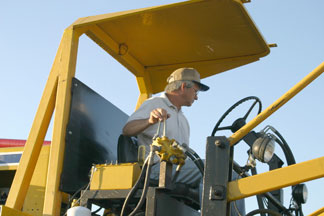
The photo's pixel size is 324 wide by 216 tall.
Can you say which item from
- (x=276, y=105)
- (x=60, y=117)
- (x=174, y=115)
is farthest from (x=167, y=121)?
(x=276, y=105)

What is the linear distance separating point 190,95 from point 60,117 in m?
1.09

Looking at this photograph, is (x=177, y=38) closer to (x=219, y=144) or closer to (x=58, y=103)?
(x=58, y=103)

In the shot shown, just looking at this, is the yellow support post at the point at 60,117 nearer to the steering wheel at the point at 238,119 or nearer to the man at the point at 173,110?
the man at the point at 173,110

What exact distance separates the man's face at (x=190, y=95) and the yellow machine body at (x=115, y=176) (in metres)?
1.24

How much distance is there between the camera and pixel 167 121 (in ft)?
13.8

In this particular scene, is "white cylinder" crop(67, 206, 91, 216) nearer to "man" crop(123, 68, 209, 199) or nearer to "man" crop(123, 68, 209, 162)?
"man" crop(123, 68, 209, 199)

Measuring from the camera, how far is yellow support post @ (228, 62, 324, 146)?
2.74 metres

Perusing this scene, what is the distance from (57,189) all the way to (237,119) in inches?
51.9

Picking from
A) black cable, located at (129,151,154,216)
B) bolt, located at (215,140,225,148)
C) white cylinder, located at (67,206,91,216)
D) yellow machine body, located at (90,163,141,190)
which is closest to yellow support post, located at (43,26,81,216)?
yellow machine body, located at (90,163,141,190)

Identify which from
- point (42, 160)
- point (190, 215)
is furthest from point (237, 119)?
point (42, 160)

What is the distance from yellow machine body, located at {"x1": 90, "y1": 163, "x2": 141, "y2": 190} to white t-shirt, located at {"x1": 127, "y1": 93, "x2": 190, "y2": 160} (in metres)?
0.69

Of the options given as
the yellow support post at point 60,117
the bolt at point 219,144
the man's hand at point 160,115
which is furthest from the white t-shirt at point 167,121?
the bolt at point 219,144

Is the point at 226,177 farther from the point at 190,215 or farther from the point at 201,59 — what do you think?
the point at 201,59

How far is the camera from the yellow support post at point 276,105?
274 centimetres
